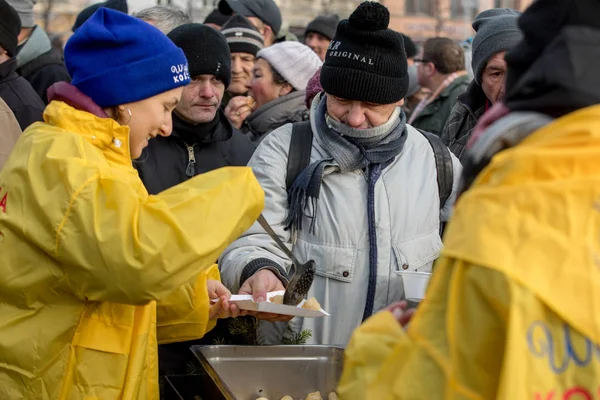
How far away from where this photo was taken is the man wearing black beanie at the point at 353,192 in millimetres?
3479

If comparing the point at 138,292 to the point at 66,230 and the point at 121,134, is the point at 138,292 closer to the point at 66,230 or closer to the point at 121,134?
the point at 66,230

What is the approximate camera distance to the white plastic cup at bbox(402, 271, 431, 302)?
10.4ft

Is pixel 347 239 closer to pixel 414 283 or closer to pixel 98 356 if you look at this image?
pixel 414 283

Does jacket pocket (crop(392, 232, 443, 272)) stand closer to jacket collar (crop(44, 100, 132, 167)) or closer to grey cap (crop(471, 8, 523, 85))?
jacket collar (crop(44, 100, 132, 167))

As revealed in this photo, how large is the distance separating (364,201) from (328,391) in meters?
0.74

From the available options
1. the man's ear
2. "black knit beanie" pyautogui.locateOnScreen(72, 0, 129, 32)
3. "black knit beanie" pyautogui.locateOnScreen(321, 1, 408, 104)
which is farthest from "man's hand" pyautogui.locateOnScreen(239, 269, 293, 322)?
the man's ear

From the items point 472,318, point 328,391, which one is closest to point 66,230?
point 328,391

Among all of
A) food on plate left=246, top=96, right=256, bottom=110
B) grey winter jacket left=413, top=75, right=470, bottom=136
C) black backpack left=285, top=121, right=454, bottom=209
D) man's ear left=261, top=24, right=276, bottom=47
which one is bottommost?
grey winter jacket left=413, top=75, right=470, bottom=136

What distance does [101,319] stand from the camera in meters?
2.88

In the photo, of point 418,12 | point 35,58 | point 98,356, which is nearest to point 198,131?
point 98,356

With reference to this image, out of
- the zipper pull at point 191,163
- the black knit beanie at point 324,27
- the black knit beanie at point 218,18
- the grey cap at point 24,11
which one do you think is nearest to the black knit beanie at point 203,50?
the zipper pull at point 191,163

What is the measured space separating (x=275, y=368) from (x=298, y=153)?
86 centimetres

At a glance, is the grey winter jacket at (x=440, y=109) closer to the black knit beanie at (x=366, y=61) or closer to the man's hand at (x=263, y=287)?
the black knit beanie at (x=366, y=61)

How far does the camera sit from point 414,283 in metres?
3.19
